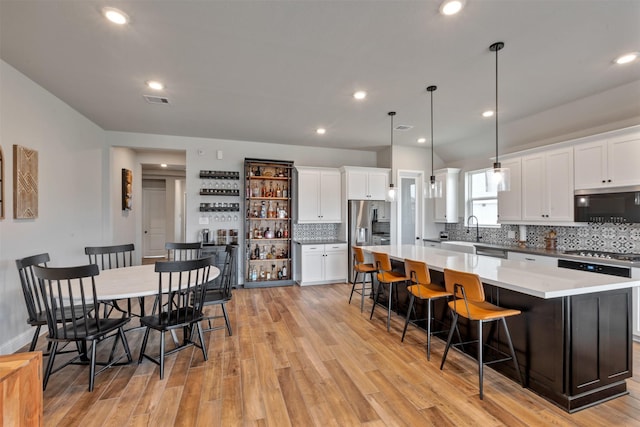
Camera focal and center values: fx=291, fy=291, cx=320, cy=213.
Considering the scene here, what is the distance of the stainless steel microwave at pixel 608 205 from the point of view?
3229 millimetres

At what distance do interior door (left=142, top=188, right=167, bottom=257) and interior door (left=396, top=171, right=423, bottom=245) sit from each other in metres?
7.25

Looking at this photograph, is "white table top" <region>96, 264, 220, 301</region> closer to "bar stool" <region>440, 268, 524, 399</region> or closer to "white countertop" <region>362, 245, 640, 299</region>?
"bar stool" <region>440, 268, 524, 399</region>

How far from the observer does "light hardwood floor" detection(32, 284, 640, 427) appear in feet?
6.40

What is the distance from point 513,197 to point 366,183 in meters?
2.48

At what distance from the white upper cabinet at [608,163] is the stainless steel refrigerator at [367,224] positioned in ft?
9.76

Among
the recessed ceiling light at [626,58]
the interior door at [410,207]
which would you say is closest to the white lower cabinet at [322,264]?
the interior door at [410,207]

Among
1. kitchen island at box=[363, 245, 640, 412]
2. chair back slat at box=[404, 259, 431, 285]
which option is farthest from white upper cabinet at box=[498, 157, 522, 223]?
chair back slat at box=[404, 259, 431, 285]

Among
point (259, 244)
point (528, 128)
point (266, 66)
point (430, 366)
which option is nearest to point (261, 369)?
point (430, 366)

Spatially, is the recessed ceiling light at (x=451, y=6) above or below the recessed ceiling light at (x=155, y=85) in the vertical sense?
below

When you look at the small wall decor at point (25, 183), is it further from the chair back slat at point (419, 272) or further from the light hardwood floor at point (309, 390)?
the chair back slat at point (419, 272)

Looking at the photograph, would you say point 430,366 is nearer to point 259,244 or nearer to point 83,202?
point 259,244

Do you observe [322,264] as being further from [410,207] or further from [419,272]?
[419,272]

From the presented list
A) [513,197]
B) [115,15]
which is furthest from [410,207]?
[115,15]

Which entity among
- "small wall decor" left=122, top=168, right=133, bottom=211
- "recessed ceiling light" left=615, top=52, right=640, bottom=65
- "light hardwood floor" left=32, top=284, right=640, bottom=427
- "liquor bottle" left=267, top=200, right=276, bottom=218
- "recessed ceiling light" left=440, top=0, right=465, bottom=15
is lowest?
"light hardwood floor" left=32, top=284, right=640, bottom=427
